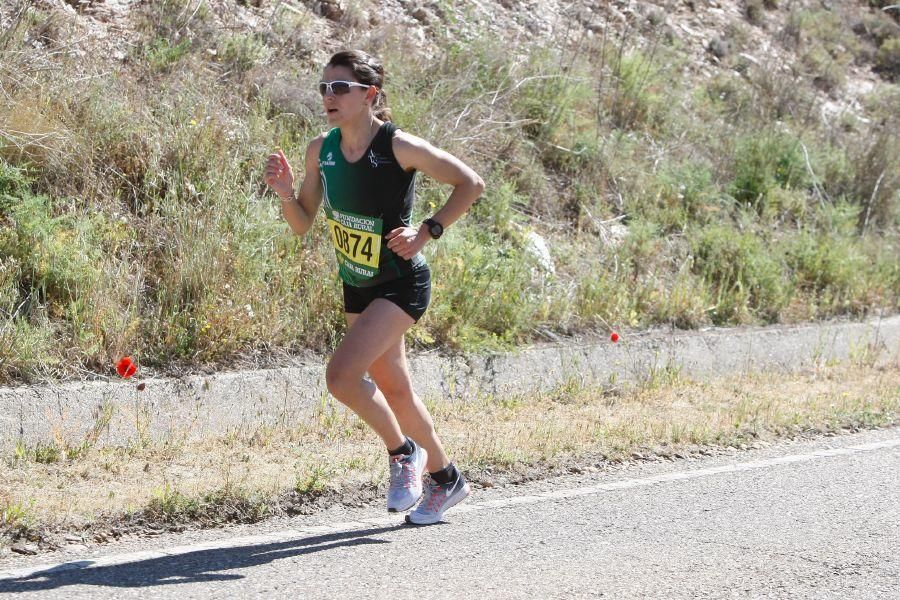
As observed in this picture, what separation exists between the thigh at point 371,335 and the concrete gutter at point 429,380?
84.5 inches

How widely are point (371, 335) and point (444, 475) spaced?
0.91m

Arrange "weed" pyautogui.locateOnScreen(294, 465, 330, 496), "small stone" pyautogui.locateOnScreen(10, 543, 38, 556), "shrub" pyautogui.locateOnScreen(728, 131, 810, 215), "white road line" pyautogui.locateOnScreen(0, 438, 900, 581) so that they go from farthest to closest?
"shrub" pyautogui.locateOnScreen(728, 131, 810, 215) < "weed" pyautogui.locateOnScreen(294, 465, 330, 496) < "small stone" pyautogui.locateOnScreen(10, 543, 38, 556) < "white road line" pyautogui.locateOnScreen(0, 438, 900, 581)

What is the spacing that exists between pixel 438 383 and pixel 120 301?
2.31m

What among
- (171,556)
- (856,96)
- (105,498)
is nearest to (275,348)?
(105,498)

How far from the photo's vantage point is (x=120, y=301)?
24.2 ft

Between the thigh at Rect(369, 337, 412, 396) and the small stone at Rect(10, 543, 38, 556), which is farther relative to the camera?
the thigh at Rect(369, 337, 412, 396)

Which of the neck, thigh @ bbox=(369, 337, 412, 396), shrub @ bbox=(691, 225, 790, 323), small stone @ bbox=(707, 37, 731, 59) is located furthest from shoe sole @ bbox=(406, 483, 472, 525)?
small stone @ bbox=(707, 37, 731, 59)

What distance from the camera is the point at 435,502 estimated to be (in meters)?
5.42

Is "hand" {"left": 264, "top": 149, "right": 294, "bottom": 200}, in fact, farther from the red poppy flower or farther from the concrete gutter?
the concrete gutter

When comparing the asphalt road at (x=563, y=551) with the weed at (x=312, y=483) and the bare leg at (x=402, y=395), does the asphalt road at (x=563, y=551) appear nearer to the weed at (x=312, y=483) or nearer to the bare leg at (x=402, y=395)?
the weed at (x=312, y=483)

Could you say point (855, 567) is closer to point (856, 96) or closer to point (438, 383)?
point (438, 383)

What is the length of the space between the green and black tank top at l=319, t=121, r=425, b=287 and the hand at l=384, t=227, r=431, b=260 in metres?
0.14

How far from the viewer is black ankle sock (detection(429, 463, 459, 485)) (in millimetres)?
5441

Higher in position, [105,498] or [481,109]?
[481,109]
